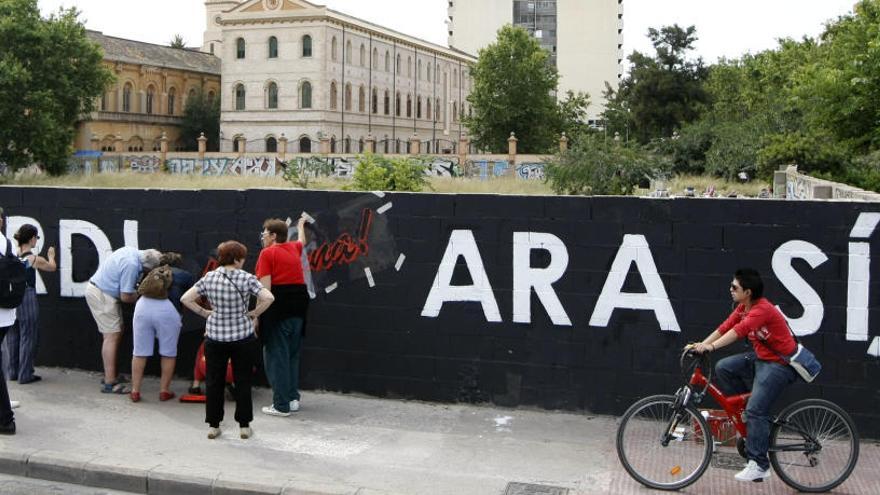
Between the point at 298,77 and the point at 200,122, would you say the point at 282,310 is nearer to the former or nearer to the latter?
the point at 298,77

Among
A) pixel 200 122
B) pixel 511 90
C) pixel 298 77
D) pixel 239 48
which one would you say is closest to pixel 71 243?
pixel 511 90

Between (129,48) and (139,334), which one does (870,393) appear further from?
(129,48)

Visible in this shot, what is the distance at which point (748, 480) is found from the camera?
7406mm

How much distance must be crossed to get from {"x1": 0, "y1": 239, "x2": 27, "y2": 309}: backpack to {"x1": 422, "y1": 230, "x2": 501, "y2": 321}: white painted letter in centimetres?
359

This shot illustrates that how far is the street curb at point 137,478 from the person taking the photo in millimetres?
7348

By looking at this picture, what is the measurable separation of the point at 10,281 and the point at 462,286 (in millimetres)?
3954

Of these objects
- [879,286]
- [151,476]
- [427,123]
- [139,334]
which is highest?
[427,123]

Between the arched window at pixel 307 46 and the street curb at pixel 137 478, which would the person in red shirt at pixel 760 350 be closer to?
the street curb at pixel 137 478

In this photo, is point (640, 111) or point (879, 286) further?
point (640, 111)

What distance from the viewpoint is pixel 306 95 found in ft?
252

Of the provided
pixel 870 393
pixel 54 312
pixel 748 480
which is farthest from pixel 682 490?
pixel 54 312

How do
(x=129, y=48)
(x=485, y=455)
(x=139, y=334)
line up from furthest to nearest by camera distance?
(x=129, y=48) → (x=139, y=334) → (x=485, y=455)

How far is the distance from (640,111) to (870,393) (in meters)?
70.0

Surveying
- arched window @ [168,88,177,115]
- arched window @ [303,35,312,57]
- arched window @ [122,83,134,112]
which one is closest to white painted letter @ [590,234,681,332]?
arched window @ [303,35,312,57]
